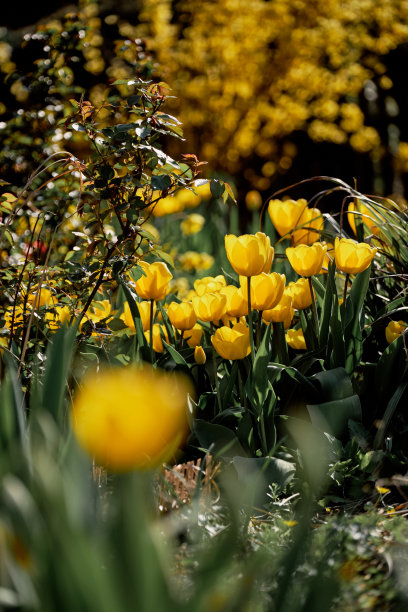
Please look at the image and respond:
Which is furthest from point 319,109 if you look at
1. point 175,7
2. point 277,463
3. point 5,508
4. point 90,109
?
point 5,508

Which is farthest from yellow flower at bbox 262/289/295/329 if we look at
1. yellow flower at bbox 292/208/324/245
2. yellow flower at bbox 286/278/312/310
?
yellow flower at bbox 292/208/324/245

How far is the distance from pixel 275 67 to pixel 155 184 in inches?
176

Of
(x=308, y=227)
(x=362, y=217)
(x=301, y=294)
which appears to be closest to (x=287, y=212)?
(x=308, y=227)

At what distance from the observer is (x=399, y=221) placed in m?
2.33

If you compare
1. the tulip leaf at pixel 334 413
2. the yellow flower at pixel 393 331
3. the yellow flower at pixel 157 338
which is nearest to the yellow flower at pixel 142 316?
the yellow flower at pixel 157 338

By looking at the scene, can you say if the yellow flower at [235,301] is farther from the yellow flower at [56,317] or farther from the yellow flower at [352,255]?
the yellow flower at [56,317]

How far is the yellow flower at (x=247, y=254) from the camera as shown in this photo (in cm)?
167

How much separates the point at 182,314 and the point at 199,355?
123 millimetres

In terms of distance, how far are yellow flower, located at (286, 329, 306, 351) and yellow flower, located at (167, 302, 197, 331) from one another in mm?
332

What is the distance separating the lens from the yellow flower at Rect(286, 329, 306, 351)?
2.04 metres

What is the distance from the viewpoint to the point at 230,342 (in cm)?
171

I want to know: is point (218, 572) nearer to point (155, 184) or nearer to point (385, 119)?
point (155, 184)

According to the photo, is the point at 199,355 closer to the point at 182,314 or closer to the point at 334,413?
the point at 182,314

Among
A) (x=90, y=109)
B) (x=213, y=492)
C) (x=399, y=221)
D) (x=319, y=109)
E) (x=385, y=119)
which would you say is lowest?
(x=385, y=119)
